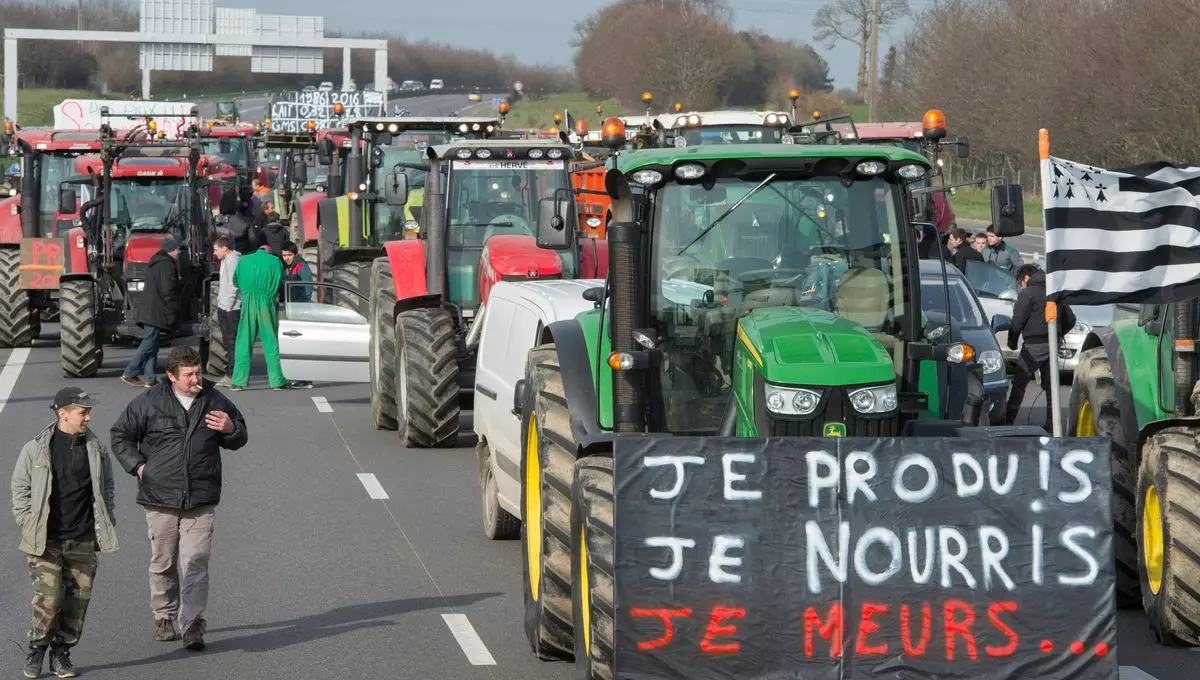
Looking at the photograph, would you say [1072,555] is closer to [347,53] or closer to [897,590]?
[897,590]

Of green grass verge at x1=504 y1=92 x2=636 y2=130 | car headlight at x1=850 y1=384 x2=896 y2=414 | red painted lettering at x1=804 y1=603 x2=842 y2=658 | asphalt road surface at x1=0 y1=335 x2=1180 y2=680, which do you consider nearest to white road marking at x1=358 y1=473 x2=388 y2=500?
asphalt road surface at x1=0 y1=335 x2=1180 y2=680

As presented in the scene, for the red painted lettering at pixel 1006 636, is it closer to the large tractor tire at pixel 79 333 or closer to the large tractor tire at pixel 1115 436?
the large tractor tire at pixel 1115 436

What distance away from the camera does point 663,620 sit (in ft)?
25.2

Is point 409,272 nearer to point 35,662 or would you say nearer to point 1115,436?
point 1115,436

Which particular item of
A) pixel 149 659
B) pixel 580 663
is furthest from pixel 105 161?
pixel 580 663

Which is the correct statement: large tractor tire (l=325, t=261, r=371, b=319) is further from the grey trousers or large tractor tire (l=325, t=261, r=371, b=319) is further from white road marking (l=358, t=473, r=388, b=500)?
the grey trousers

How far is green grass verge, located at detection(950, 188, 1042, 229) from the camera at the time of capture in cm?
6862

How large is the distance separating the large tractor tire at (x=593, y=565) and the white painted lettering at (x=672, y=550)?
0.61 ft

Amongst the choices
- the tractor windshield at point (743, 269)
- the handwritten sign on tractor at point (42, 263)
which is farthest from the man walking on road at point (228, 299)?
the tractor windshield at point (743, 269)

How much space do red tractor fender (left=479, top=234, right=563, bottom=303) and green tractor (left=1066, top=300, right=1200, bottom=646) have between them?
5.36 metres

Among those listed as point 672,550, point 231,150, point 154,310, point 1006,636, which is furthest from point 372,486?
point 231,150

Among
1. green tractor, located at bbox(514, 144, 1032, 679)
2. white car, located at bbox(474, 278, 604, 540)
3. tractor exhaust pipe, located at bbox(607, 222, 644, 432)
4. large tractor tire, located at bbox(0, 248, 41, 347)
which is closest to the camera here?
tractor exhaust pipe, located at bbox(607, 222, 644, 432)

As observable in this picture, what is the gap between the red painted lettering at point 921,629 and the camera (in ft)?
24.9

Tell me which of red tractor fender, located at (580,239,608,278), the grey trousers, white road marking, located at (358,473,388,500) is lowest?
white road marking, located at (358,473,388,500)
